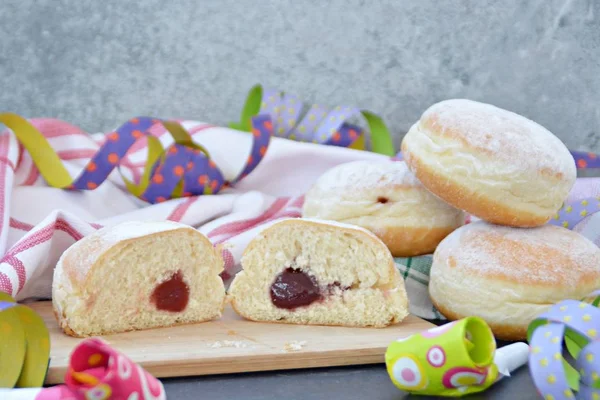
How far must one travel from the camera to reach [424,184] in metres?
1.84

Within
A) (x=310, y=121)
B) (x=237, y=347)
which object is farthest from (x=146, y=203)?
(x=237, y=347)

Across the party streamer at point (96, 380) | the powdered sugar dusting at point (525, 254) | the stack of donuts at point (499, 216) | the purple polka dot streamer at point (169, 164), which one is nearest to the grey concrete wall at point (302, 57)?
the purple polka dot streamer at point (169, 164)

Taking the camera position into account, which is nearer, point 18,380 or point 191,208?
point 18,380

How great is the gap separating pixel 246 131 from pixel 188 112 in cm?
23

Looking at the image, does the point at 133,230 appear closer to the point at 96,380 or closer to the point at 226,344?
the point at 226,344

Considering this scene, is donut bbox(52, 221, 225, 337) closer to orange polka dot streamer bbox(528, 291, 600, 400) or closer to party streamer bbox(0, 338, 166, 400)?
party streamer bbox(0, 338, 166, 400)

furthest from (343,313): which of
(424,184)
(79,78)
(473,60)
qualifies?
(79,78)

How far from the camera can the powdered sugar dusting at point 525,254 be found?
1.66 metres

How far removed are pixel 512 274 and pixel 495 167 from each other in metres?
0.24

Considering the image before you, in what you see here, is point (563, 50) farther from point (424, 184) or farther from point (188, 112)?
point (188, 112)

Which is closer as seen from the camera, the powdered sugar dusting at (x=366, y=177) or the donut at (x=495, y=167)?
the donut at (x=495, y=167)

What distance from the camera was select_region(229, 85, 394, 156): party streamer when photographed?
253cm

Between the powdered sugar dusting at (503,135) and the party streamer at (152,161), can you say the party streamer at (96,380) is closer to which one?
the powdered sugar dusting at (503,135)

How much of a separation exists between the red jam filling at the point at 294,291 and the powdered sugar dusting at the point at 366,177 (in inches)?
13.0
